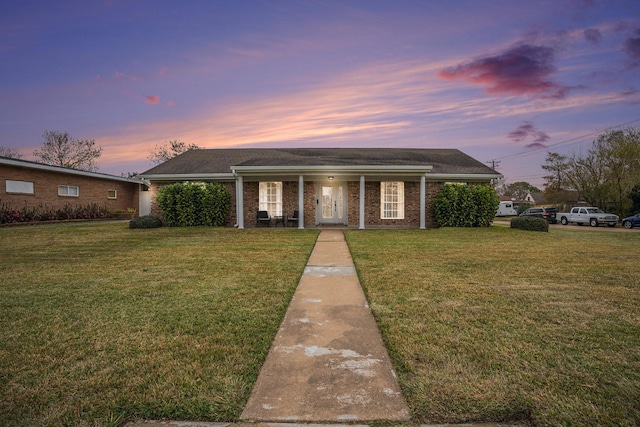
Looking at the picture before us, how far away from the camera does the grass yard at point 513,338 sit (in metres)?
1.96

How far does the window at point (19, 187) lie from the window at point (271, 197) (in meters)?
13.2

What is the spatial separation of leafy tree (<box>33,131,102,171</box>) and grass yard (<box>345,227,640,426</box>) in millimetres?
41386

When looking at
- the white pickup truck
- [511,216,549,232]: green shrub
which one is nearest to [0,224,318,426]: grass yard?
[511,216,549,232]: green shrub

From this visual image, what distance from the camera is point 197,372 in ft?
7.69

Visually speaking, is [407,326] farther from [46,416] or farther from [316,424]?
[46,416]

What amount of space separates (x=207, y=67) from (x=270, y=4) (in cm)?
493

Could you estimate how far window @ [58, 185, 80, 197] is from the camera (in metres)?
18.8

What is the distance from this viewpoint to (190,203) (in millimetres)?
14914

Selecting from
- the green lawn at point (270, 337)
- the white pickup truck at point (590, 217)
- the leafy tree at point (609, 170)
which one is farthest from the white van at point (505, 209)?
the green lawn at point (270, 337)

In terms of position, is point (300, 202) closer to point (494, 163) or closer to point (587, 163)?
point (587, 163)

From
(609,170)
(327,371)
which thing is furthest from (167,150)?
(609,170)

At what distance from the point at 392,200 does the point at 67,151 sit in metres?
39.0

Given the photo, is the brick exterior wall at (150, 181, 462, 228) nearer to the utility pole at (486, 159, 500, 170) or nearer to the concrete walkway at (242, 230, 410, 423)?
→ the concrete walkway at (242, 230, 410, 423)

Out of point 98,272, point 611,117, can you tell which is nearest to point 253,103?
point 98,272
